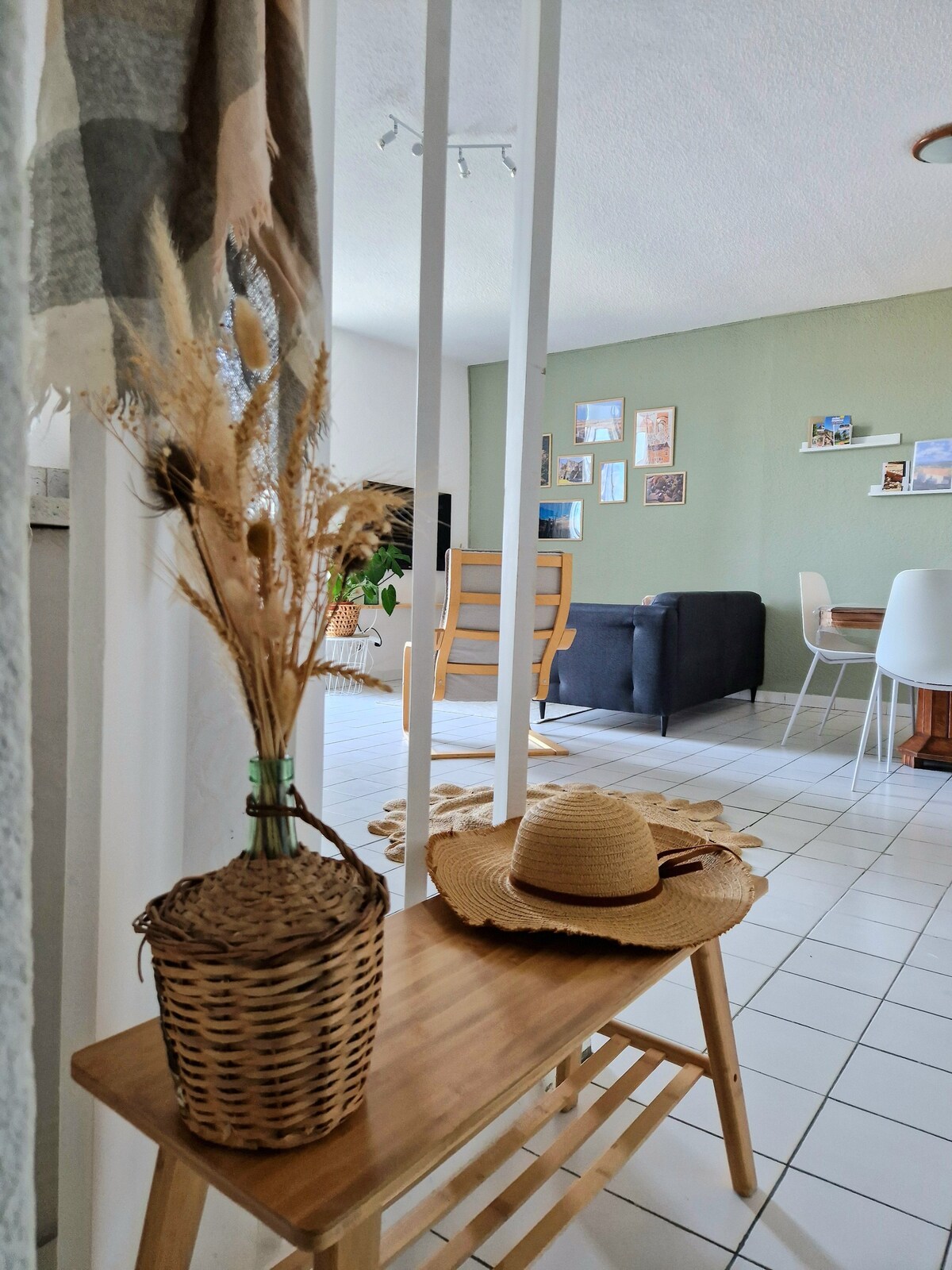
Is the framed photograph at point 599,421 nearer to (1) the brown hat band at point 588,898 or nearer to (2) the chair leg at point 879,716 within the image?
(2) the chair leg at point 879,716

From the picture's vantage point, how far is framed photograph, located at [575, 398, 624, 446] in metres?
6.64

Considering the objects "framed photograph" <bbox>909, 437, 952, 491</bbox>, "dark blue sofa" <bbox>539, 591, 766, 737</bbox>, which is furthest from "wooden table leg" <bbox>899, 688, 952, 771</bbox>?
"framed photograph" <bbox>909, 437, 952, 491</bbox>

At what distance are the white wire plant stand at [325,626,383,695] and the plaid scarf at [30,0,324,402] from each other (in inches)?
197

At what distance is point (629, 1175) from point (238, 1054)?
37.8 inches

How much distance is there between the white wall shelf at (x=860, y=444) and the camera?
5465mm

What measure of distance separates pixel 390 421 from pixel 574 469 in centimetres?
150

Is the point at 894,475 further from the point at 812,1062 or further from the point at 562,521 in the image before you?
the point at 812,1062

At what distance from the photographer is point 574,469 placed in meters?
6.89

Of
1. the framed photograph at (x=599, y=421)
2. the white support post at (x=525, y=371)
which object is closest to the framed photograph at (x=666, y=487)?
the framed photograph at (x=599, y=421)

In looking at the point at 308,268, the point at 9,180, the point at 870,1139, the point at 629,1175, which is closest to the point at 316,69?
the point at 308,268

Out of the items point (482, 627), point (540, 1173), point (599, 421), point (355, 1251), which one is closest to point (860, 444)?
point (599, 421)

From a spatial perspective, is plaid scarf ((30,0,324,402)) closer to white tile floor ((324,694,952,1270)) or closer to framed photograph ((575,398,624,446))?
white tile floor ((324,694,952,1270))

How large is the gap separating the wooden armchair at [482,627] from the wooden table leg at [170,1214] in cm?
320

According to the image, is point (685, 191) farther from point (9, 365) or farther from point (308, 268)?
point (9, 365)
